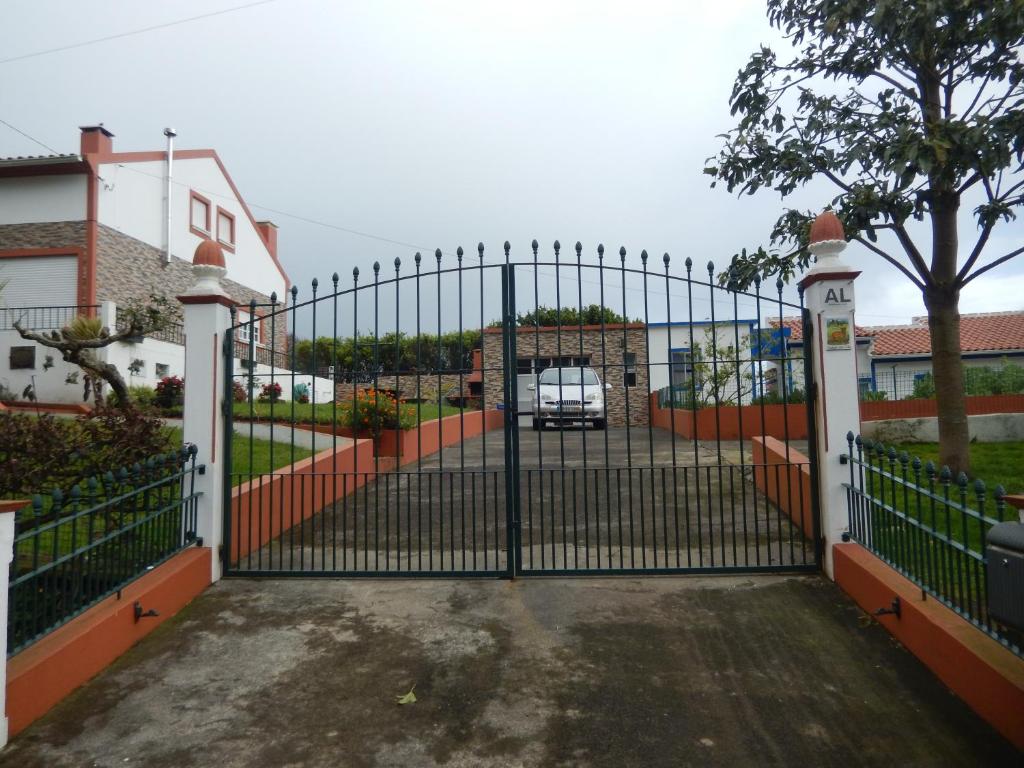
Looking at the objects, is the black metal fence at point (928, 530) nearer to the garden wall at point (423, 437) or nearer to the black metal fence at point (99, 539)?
the garden wall at point (423, 437)

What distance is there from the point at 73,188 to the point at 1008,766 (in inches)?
734

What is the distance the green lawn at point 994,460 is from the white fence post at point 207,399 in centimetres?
641

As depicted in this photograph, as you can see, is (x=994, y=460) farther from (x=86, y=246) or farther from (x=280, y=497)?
(x=86, y=246)

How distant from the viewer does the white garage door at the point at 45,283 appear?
15.1 meters

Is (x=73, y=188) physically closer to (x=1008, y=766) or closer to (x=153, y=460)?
(x=153, y=460)

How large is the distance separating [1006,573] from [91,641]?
4.55m

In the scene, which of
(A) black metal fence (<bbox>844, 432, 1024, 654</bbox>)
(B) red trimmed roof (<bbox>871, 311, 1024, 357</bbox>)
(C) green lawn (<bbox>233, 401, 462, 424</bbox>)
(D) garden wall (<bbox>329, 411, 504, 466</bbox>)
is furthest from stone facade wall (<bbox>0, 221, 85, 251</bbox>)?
(B) red trimmed roof (<bbox>871, 311, 1024, 357</bbox>)

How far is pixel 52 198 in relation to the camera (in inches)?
601

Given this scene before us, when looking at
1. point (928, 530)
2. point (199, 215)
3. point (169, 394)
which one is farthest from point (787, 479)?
point (199, 215)

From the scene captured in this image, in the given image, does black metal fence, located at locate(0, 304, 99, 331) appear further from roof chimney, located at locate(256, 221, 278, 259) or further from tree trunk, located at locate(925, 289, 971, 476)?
tree trunk, located at locate(925, 289, 971, 476)

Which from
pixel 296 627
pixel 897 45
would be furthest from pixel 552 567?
pixel 897 45

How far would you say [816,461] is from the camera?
514cm

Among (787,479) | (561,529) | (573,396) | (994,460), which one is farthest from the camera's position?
(573,396)

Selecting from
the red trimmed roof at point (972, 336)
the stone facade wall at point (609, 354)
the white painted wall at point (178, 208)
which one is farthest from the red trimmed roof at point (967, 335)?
the white painted wall at point (178, 208)
